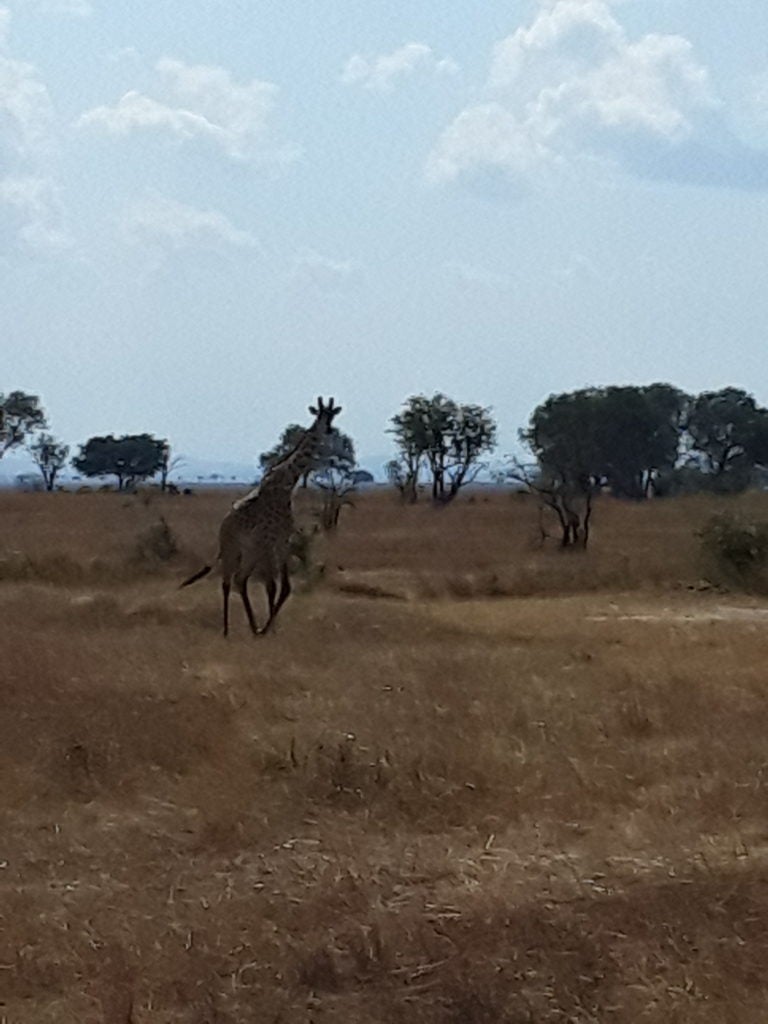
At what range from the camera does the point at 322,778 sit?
7801 millimetres

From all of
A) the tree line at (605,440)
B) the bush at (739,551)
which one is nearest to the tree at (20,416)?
the tree line at (605,440)

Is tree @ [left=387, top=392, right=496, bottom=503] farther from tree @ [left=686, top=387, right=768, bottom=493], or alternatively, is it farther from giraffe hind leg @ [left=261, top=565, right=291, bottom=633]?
giraffe hind leg @ [left=261, top=565, right=291, bottom=633]

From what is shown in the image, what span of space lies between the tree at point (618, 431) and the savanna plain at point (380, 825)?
134 feet

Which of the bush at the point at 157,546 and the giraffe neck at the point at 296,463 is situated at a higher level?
the giraffe neck at the point at 296,463

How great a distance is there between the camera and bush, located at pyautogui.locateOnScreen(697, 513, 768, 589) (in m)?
20.6

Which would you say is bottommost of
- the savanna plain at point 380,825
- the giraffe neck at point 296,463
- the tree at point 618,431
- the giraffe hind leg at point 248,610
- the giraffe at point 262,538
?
the savanna plain at point 380,825

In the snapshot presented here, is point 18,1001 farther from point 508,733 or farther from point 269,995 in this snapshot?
point 508,733

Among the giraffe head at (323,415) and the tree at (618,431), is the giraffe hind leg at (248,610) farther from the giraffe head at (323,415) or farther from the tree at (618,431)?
the tree at (618,431)

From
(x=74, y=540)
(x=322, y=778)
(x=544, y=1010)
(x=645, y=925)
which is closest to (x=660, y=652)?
(x=322, y=778)

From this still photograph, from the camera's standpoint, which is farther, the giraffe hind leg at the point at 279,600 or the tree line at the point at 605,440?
the tree line at the point at 605,440

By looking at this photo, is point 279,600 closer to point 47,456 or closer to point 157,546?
point 157,546

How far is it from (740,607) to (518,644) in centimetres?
577

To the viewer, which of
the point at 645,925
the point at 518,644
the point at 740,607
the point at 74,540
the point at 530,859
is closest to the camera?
the point at 645,925

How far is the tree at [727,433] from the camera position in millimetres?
57094
